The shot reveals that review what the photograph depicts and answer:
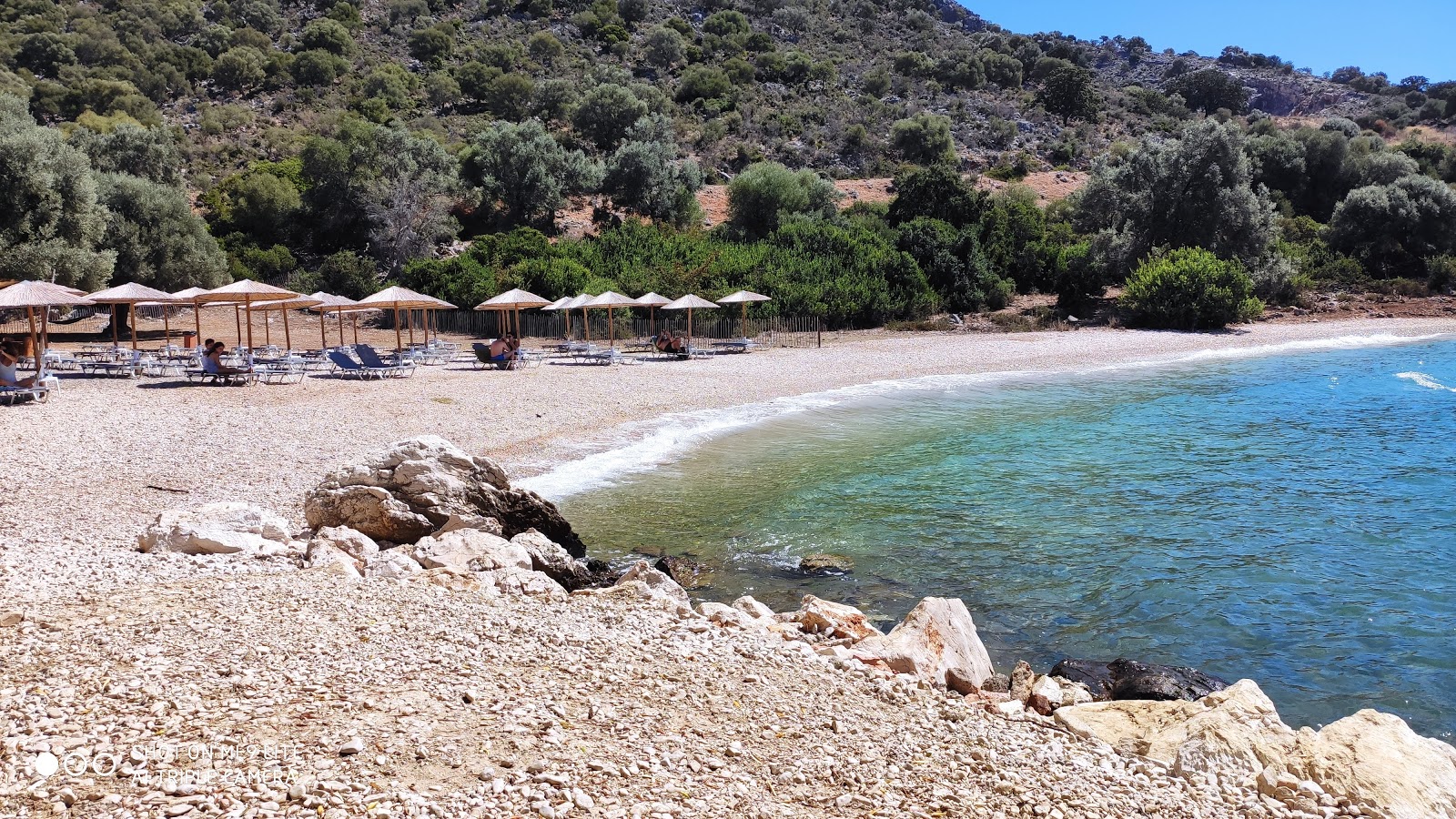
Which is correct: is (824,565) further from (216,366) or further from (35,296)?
(35,296)

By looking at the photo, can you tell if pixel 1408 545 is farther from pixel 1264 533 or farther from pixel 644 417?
pixel 644 417

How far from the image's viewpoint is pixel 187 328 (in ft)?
108

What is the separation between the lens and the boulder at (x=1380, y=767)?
4.66m

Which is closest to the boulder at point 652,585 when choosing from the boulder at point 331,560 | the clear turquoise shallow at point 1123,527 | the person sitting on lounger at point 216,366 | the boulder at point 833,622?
the boulder at point 833,622

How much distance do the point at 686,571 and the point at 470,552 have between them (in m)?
2.36

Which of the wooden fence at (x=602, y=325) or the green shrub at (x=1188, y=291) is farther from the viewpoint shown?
the green shrub at (x=1188, y=291)

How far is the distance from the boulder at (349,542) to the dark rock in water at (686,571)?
2674 mm

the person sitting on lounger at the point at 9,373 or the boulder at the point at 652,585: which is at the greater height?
the person sitting on lounger at the point at 9,373

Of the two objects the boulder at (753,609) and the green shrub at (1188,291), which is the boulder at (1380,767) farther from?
the green shrub at (1188,291)

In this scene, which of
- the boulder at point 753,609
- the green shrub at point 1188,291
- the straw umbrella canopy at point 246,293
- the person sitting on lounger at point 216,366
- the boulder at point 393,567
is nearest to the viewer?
the boulder at point 753,609

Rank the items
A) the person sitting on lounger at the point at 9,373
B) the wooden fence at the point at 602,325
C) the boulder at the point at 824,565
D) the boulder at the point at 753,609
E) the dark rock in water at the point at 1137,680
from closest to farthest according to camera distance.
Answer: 1. the dark rock in water at the point at 1137,680
2. the boulder at the point at 753,609
3. the boulder at the point at 824,565
4. the person sitting on lounger at the point at 9,373
5. the wooden fence at the point at 602,325

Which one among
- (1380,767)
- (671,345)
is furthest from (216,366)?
(1380,767)

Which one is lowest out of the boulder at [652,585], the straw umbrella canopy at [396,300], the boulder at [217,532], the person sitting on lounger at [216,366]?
the boulder at [652,585]

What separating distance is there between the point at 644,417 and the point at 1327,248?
44.1 metres
